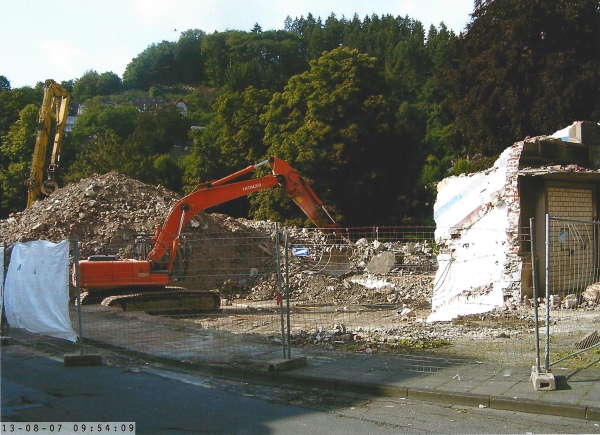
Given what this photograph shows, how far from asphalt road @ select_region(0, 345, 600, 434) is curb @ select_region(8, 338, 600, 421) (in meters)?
0.11

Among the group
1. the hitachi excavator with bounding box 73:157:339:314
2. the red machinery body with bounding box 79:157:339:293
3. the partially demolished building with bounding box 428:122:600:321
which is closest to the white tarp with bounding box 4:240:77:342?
the hitachi excavator with bounding box 73:157:339:314

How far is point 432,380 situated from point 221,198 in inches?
557

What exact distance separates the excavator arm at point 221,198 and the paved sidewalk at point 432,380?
361 inches

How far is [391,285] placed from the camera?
17531 millimetres

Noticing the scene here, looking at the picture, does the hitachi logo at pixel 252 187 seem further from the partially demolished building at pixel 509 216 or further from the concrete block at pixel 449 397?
the concrete block at pixel 449 397

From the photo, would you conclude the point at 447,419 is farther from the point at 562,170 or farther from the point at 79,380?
the point at 562,170

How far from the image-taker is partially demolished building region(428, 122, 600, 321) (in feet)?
44.3

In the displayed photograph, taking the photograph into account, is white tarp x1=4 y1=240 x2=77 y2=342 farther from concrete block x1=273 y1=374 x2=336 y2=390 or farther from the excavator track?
the excavator track

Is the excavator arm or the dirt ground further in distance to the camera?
the excavator arm

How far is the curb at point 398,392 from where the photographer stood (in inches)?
256

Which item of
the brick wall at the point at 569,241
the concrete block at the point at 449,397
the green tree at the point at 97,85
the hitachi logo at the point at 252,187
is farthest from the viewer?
the green tree at the point at 97,85

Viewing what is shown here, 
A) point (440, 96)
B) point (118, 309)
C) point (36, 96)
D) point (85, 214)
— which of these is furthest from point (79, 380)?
point (36, 96)

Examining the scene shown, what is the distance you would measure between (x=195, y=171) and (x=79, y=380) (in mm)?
40038

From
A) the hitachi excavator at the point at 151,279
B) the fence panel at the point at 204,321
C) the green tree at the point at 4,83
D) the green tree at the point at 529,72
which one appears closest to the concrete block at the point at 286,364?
the fence panel at the point at 204,321
